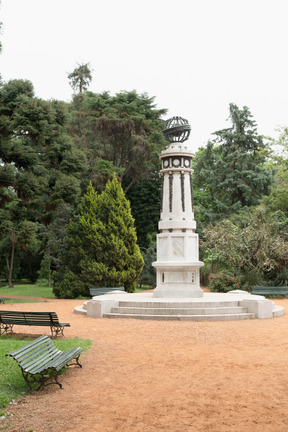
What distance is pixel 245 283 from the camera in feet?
71.7

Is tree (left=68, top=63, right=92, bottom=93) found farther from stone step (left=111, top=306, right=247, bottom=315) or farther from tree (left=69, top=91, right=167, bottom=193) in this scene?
stone step (left=111, top=306, right=247, bottom=315)

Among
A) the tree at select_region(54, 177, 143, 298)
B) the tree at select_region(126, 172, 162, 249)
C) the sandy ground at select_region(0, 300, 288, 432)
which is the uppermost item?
the tree at select_region(126, 172, 162, 249)

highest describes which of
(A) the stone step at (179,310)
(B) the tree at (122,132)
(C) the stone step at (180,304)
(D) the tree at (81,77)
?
(D) the tree at (81,77)

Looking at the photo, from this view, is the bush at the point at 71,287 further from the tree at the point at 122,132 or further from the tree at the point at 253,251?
the tree at the point at 122,132

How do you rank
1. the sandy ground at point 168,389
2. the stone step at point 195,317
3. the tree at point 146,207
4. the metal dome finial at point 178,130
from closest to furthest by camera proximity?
the sandy ground at point 168,389, the stone step at point 195,317, the metal dome finial at point 178,130, the tree at point 146,207

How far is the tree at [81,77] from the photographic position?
44562mm

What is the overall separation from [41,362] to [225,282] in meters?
16.4

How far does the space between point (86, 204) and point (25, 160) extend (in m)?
3.98

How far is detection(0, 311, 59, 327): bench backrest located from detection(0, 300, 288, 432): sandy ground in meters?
0.98

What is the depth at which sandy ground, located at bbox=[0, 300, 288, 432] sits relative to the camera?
4.94m

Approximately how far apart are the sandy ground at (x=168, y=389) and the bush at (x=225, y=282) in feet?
37.5

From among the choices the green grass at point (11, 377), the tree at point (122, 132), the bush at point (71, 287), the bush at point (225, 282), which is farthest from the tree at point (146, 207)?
the green grass at point (11, 377)

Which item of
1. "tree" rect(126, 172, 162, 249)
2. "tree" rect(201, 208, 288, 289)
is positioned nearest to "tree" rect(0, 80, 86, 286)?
"tree" rect(201, 208, 288, 289)

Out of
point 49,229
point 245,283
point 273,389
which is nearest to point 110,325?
point 273,389
